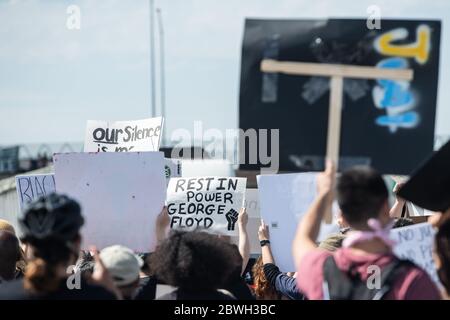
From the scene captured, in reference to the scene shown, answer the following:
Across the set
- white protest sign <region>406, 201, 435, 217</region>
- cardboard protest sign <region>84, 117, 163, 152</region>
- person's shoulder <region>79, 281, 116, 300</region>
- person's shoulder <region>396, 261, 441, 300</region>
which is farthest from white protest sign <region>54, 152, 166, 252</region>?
white protest sign <region>406, 201, 435, 217</region>

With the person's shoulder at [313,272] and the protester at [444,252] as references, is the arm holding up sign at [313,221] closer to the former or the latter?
the person's shoulder at [313,272]

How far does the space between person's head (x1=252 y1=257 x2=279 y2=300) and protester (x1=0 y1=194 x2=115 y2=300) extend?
1.83m

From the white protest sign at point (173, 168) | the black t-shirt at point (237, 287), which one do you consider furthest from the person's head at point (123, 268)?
the white protest sign at point (173, 168)

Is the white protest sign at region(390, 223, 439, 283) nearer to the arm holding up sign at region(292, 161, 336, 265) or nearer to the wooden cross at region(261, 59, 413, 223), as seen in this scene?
the arm holding up sign at region(292, 161, 336, 265)

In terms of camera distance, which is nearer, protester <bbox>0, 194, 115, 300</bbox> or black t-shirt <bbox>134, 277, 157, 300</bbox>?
protester <bbox>0, 194, 115, 300</bbox>

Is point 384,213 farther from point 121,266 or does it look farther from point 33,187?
point 33,187

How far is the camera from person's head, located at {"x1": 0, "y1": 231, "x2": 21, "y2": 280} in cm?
418

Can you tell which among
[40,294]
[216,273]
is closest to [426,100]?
[216,273]

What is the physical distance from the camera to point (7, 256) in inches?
165

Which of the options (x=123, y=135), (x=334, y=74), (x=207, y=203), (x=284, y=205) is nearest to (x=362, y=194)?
(x=334, y=74)

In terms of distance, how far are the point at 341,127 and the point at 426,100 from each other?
0.42 meters

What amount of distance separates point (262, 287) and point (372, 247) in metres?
1.84

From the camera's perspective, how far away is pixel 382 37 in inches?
122
